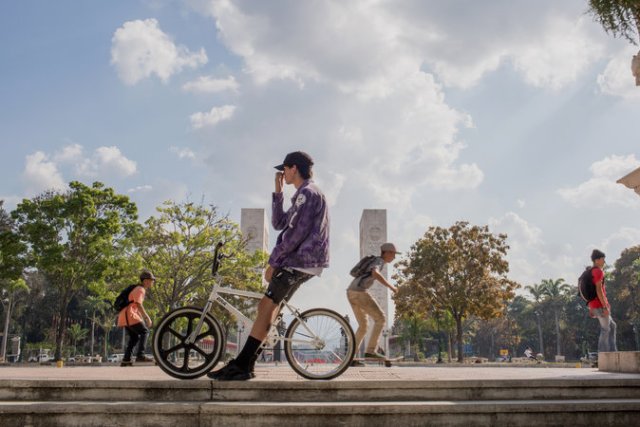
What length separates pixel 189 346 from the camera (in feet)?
16.5

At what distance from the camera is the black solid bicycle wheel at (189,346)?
4922 millimetres

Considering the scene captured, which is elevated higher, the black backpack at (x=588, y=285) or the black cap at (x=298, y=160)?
Result: the black cap at (x=298, y=160)

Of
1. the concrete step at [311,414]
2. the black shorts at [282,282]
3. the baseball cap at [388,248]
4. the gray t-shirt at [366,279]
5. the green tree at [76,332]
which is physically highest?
the baseball cap at [388,248]

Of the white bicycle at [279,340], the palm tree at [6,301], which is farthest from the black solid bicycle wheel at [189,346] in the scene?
the palm tree at [6,301]

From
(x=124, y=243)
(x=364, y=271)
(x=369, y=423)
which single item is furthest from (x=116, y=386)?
(x=124, y=243)

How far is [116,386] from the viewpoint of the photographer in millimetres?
4398

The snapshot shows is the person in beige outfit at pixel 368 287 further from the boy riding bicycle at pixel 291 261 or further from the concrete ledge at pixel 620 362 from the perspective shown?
the concrete ledge at pixel 620 362

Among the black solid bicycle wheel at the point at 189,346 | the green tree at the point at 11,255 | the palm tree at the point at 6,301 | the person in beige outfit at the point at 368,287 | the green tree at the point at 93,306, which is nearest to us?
the black solid bicycle wheel at the point at 189,346

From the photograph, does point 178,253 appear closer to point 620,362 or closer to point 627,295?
point 620,362

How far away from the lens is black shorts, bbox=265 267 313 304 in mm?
4770

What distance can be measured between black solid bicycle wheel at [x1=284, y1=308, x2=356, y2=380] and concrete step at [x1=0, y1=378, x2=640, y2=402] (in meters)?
0.54

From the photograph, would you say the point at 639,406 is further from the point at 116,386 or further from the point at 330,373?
the point at 116,386

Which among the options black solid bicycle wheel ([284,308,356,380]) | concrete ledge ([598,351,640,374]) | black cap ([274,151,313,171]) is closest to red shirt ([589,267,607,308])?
concrete ledge ([598,351,640,374])

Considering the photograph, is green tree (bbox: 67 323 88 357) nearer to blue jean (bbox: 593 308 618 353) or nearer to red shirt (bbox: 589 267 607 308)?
blue jean (bbox: 593 308 618 353)
